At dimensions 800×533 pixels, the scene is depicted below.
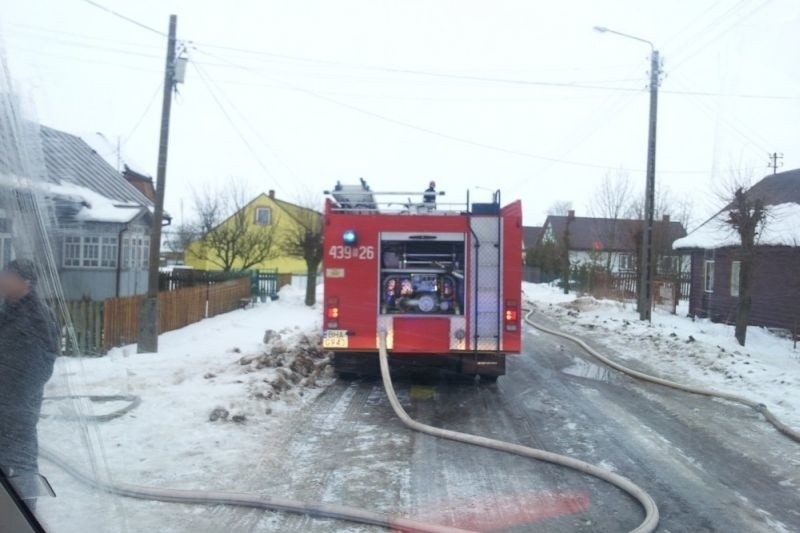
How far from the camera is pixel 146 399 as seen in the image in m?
7.84

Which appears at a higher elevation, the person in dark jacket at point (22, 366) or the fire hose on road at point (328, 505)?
the person in dark jacket at point (22, 366)

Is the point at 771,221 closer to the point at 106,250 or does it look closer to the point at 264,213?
the point at 106,250

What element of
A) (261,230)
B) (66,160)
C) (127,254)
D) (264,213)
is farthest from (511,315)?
(264,213)

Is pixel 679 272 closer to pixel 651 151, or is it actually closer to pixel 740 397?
pixel 651 151

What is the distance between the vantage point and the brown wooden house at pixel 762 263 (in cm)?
1864

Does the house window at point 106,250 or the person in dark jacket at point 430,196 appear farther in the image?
the person in dark jacket at point 430,196

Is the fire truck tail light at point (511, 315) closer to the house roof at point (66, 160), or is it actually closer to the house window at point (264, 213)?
the house roof at point (66, 160)

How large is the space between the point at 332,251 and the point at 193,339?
6512 mm

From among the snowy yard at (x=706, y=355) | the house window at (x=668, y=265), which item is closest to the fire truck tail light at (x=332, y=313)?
the snowy yard at (x=706, y=355)

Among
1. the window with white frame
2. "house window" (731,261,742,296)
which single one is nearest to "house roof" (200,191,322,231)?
the window with white frame

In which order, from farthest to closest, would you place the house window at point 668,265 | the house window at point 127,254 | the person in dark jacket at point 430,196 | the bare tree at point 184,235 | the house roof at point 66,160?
the bare tree at point 184,235
the house window at point 668,265
the house window at point 127,254
the person in dark jacket at point 430,196
the house roof at point 66,160

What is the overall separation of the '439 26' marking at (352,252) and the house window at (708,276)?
18.4 meters

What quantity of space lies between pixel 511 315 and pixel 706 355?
17.5ft

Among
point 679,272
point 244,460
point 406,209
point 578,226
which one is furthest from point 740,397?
point 578,226
